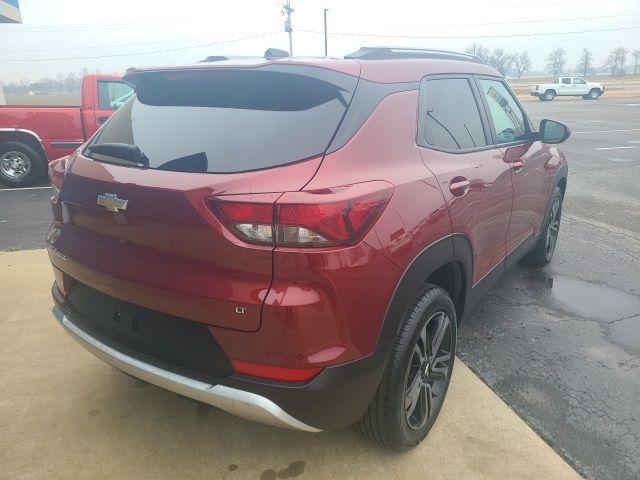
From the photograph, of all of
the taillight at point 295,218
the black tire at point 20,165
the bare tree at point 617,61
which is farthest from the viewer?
the bare tree at point 617,61

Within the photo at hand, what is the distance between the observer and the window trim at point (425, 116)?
237 centimetres

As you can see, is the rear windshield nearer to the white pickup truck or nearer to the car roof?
the car roof

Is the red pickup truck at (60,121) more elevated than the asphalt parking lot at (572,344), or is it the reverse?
the red pickup truck at (60,121)

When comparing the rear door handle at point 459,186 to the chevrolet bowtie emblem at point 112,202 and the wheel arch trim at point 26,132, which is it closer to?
the chevrolet bowtie emblem at point 112,202

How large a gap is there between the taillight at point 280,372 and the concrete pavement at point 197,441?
656 mm

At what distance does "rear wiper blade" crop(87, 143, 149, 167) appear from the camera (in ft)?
6.75

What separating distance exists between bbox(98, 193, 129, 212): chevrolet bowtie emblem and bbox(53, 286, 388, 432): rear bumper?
1.94 feet

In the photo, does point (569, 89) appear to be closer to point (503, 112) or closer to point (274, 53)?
point (503, 112)

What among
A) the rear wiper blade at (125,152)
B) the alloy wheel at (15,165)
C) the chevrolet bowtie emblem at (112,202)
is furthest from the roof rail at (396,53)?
the alloy wheel at (15,165)

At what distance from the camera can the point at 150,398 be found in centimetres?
271

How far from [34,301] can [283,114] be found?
295 centimetres

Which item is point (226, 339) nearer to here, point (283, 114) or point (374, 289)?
point (374, 289)

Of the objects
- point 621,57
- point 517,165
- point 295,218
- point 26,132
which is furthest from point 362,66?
point 621,57

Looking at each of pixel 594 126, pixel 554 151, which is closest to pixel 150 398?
pixel 554 151
